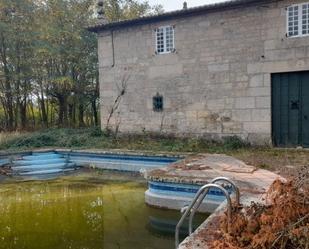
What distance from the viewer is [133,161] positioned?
9070 millimetres

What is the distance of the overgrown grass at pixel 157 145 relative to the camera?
7.37 metres

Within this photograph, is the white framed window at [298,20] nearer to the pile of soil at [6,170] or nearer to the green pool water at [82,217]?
the green pool water at [82,217]

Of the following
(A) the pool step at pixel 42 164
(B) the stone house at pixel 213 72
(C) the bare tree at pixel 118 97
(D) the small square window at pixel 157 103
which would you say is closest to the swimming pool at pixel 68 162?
(A) the pool step at pixel 42 164

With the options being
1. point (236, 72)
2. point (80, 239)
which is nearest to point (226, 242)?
point (80, 239)

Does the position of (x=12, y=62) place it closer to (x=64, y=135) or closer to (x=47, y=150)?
(x=64, y=135)

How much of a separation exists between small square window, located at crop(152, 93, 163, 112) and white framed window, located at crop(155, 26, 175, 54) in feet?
4.72

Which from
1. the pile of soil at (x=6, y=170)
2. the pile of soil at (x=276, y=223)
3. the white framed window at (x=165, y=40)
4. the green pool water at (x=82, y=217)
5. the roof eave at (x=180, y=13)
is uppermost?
the roof eave at (x=180, y=13)

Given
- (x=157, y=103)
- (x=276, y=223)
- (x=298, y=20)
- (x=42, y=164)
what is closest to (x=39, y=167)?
(x=42, y=164)

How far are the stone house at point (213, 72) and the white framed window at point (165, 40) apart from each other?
0.03 meters

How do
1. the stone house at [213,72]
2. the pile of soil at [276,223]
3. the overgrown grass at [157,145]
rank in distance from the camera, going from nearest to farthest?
the pile of soil at [276,223], the overgrown grass at [157,145], the stone house at [213,72]

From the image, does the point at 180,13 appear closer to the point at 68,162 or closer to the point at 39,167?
the point at 68,162

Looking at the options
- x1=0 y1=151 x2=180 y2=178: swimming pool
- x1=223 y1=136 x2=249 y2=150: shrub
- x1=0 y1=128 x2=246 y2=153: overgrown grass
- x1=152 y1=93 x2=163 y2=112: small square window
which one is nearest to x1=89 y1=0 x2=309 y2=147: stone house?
x1=152 y1=93 x2=163 y2=112: small square window

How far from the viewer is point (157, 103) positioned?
36.2 feet

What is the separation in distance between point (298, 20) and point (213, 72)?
8.46 feet
